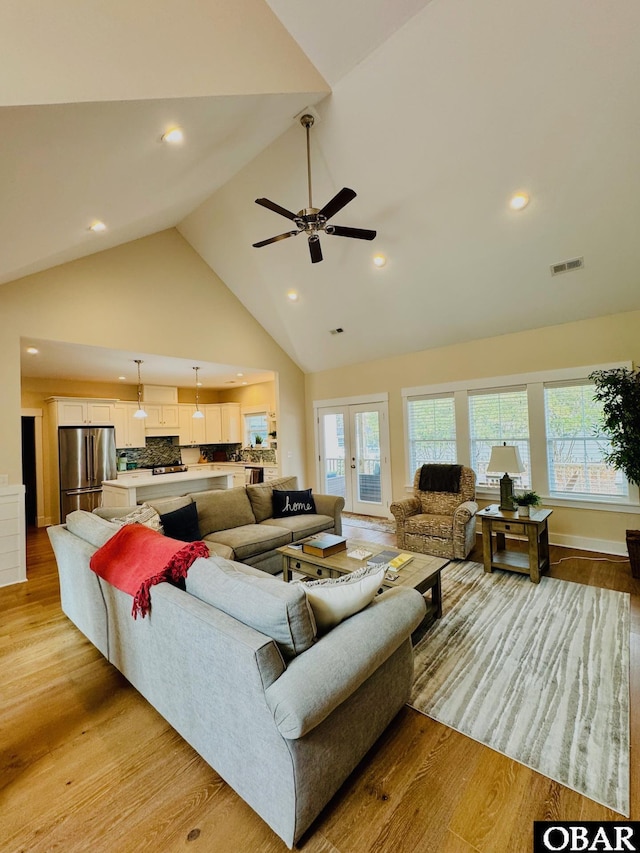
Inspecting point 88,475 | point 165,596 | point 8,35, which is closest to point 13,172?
point 8,35

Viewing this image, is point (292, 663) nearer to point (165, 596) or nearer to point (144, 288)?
point (165, 596)

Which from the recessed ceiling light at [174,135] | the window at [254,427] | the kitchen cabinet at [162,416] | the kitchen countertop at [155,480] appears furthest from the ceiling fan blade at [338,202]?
the kitchen cabinet at [162,416]

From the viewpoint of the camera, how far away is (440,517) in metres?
4.35

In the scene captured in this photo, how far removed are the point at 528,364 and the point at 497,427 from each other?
0.90m

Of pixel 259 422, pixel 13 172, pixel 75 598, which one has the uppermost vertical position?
pixel 13 172

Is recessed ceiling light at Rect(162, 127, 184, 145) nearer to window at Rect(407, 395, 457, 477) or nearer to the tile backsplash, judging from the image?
window at Rect(407, 395, 457, 477)

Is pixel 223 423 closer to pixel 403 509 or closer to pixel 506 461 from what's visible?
pixel 403 509

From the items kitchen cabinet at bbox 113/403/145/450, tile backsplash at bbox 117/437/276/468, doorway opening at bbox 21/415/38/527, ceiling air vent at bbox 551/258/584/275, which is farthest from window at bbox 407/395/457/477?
doorway opening at bbox 21/415/38/527

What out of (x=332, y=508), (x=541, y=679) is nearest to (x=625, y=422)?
(x=541, y=679)

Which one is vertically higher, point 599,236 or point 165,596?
point 599,236

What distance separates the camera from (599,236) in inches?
139

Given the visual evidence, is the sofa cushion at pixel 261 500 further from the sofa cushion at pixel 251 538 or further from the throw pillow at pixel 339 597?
the throw pillow at pixel 339 597

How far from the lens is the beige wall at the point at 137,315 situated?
3.92 m

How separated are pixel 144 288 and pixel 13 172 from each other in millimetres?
2921
